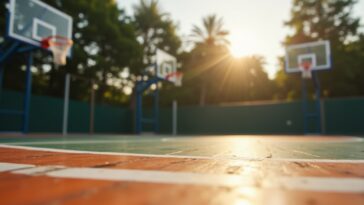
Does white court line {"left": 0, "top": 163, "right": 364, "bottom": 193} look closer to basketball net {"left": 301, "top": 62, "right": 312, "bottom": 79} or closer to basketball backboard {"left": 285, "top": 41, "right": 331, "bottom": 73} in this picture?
basketball net {"left": 301, "top": 62, "right": 312, "bottom": 79}

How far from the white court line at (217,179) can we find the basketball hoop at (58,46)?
259 inches

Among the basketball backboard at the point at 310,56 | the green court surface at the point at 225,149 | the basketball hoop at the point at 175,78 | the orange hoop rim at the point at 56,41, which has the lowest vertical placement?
the green court surface at the point at 225,149

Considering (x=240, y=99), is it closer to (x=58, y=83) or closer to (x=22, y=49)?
(x=58, y=83)

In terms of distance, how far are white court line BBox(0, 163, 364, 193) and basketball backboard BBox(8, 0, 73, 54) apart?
21.3ft

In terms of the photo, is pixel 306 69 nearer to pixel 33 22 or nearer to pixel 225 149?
pixel 225 149

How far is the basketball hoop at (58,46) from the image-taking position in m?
6.82

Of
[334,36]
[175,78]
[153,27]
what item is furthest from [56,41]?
[334,36]

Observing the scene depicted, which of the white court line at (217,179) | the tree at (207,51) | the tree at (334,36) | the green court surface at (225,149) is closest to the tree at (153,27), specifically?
the tree at (207,51)

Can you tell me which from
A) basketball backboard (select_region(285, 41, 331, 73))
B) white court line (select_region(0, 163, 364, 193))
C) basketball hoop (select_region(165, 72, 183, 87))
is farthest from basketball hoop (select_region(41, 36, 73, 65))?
basketball backboard (select_region(285, 41, 331, 73))

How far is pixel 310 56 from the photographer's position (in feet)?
32.6

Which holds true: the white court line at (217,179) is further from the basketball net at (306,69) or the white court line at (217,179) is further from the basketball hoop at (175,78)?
the basketball net at (306,69)

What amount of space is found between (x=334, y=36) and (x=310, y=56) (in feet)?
21.2

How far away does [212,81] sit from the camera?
18297 millimetres

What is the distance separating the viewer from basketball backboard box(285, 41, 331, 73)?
31.7ft
